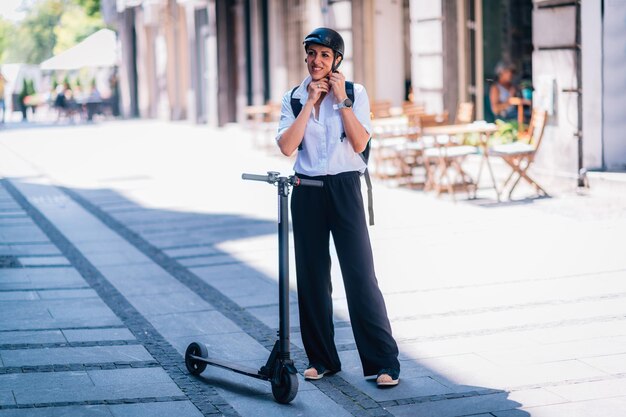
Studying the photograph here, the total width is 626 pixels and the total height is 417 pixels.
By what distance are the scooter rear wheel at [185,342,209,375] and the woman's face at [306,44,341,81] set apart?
1.55 metres

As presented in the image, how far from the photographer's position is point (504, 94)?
17.0 m

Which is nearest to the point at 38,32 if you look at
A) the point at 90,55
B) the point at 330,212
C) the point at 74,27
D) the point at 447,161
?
the point at 74,27

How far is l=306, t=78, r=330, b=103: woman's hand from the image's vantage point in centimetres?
576

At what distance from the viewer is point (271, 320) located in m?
7.70

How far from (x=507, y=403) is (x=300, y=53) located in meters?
20.6

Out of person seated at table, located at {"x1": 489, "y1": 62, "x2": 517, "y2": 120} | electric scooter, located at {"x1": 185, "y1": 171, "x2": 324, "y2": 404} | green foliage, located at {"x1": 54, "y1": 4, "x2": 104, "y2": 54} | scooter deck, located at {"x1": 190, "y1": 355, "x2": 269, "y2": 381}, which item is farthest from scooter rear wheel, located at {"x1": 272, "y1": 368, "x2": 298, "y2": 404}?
green foliage, located at {"x1": 54, "y1": 4, "x2": 104, "y2": 54}

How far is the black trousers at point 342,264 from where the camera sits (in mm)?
5961

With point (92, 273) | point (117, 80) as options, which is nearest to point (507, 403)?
point (92, 273)

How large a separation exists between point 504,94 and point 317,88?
38.0ft

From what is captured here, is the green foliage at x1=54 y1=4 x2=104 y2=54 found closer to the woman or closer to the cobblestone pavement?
the cobblestone pavement

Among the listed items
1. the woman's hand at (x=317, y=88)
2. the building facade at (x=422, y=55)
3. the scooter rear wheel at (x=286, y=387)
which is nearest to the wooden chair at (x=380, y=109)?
the building facade at (x=422, y=55)

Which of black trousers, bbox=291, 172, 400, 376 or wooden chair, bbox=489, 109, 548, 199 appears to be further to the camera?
wooden chair, bbox=489, 109, 548, 199

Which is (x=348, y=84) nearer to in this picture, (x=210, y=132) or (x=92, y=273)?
(x=92, y=273)

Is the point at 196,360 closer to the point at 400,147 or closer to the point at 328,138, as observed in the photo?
the point at 328,138
